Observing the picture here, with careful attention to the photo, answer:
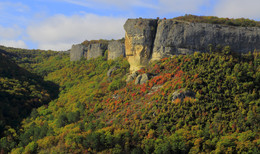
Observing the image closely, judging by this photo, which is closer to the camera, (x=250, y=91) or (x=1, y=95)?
(x=250, y=91)

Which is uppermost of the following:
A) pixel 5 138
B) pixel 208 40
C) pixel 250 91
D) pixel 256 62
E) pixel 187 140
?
pixel 208 40

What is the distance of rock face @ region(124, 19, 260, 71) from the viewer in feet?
145

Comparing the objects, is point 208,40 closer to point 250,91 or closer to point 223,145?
point 250,91

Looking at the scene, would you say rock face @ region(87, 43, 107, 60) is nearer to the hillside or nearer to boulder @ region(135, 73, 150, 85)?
the hillside

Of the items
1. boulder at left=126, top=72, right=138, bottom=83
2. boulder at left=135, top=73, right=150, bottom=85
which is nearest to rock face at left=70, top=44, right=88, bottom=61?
boulder at left=126, top=72, right=138, bottom=83

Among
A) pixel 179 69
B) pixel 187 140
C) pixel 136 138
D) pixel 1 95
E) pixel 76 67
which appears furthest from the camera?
pixel 76 67

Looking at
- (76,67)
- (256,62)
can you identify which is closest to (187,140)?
(256,62)

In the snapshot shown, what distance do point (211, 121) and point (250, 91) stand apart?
6670 millimetres

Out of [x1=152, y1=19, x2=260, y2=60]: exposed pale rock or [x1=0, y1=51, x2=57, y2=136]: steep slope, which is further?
[x1=0, y1=51, x2=57, y2=136]: steep slope

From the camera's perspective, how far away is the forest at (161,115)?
33.5 meters

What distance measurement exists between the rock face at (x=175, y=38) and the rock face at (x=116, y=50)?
13.7 metres

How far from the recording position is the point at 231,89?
38.0 metres

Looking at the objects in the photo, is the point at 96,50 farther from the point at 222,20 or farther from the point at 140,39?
the point at 222,20

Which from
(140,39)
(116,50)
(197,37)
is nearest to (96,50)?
(116,50)
